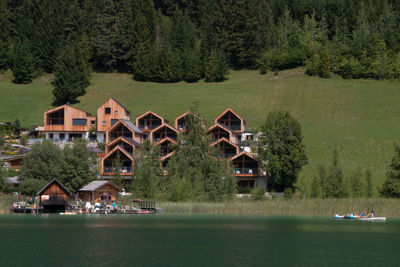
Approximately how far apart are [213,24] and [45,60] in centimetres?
3779

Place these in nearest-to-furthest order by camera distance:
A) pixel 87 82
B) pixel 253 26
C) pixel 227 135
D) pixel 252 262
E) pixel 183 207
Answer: pixel 252 262 → pixel 183 207 → pixel 227 135 → pixel 87 82 → pixel 253 26

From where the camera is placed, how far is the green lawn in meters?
107

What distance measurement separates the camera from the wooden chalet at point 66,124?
113062mm

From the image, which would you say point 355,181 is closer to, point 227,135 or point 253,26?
point 227,135

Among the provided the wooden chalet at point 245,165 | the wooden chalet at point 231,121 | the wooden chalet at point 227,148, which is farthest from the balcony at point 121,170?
the wooden chalet at point 231,121

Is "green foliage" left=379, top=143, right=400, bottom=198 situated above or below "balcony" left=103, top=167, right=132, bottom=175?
below

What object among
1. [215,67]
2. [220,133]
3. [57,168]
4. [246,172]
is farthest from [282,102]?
[57,168]

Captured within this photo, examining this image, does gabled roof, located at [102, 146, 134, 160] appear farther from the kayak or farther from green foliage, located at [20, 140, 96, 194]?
the kayak

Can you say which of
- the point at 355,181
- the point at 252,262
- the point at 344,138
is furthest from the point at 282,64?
the point at 252,262

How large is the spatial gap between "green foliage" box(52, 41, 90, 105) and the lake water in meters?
70.7

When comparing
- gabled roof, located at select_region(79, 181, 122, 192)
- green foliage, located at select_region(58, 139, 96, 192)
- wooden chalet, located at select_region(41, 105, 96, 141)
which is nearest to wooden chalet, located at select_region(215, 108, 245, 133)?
wooden chalet, located at select_region(41, 105, 96, 141)

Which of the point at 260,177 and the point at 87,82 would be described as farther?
the point at 87,82

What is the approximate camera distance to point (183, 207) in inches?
2751

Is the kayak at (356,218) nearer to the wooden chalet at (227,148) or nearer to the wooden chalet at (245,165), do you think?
the wooden chalet at (245,165)
